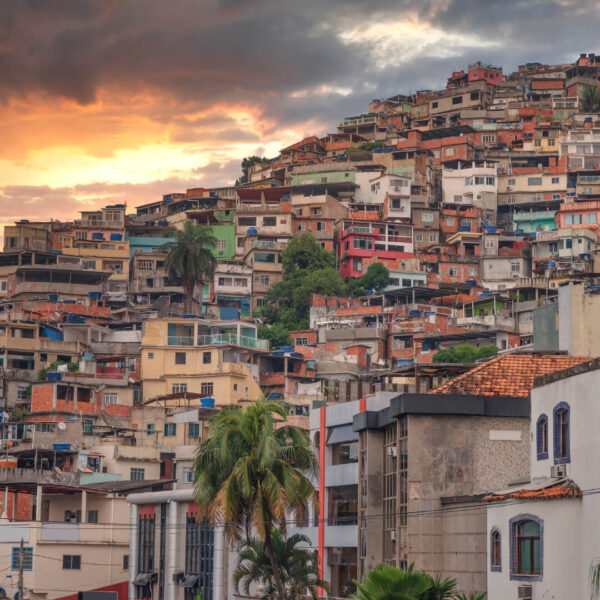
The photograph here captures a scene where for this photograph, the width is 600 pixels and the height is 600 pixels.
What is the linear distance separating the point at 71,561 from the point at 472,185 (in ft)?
303

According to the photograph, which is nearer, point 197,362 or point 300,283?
point 197,362

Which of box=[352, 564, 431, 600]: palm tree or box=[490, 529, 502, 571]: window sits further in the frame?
box=[490, 529, 502, 571]: window

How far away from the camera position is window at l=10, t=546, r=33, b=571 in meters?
72.4

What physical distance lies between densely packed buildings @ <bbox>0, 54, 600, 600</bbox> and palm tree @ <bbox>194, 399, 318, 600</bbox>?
3981 millimetres

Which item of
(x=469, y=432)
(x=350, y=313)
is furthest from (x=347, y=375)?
(x=469, y=432)

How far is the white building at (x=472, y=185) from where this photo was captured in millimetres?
152000

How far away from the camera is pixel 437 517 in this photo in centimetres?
4662

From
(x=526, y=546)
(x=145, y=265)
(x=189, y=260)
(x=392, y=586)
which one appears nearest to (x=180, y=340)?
(x=189, y=260)

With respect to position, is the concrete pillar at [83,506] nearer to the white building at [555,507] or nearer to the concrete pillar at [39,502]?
the concrete pillar at [39,502]

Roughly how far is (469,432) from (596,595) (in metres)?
16.4

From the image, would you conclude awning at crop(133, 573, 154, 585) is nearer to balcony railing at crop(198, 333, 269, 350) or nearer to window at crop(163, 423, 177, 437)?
window at crop(163, 423, 177, 437)

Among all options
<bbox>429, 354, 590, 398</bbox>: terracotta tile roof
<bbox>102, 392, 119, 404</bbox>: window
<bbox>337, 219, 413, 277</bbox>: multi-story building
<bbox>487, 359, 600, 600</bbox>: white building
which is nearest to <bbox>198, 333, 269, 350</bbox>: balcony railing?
<bbox>102, 392, 119, 404</bbox>: window

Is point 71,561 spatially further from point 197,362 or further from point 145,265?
point 145,265

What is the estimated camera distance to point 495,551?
3744cm
